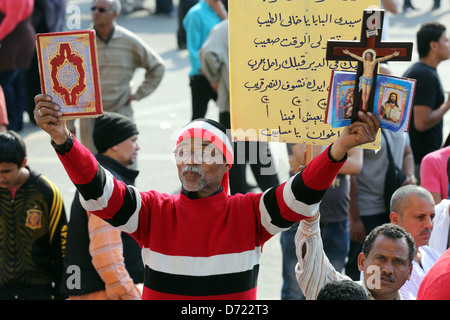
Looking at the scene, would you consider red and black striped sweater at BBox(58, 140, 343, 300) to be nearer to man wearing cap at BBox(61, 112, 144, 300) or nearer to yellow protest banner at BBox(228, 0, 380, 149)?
yellow protest banner at BBox(228, 0, 380, 149)

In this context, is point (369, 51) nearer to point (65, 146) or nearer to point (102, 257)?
point (65, 146)

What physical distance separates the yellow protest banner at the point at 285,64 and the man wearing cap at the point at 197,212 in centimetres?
37

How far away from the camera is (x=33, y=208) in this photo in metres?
5.15

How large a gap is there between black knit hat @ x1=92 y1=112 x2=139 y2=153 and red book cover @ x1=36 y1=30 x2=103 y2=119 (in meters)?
1.85

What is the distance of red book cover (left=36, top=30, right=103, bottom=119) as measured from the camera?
132 inches

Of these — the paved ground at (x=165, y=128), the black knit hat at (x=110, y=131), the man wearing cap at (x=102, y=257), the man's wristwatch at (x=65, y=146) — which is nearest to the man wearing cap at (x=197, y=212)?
the man's wristwatch at (x=65, y=146)

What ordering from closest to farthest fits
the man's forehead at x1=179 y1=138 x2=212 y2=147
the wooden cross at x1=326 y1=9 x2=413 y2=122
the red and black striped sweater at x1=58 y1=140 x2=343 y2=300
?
the wooden cross at x1=326 y1=9 x2=413 y2=122 → the red and black striped sweater at x1=58 y1=140 x2=343 y2=300 → the man's forehead at x1=179 y1=138 x2=212 y2=147

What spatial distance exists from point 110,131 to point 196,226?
200 centimetres

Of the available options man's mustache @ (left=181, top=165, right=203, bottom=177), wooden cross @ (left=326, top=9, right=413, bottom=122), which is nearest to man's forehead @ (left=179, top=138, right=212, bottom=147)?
man's mustache @ (left=181, top=165, right=203, bottom=177)

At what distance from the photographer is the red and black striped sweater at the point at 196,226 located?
10.8ft

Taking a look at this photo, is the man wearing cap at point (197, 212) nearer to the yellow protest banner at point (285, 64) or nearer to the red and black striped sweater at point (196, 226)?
the red and black striped sweater at point (196, 226)
